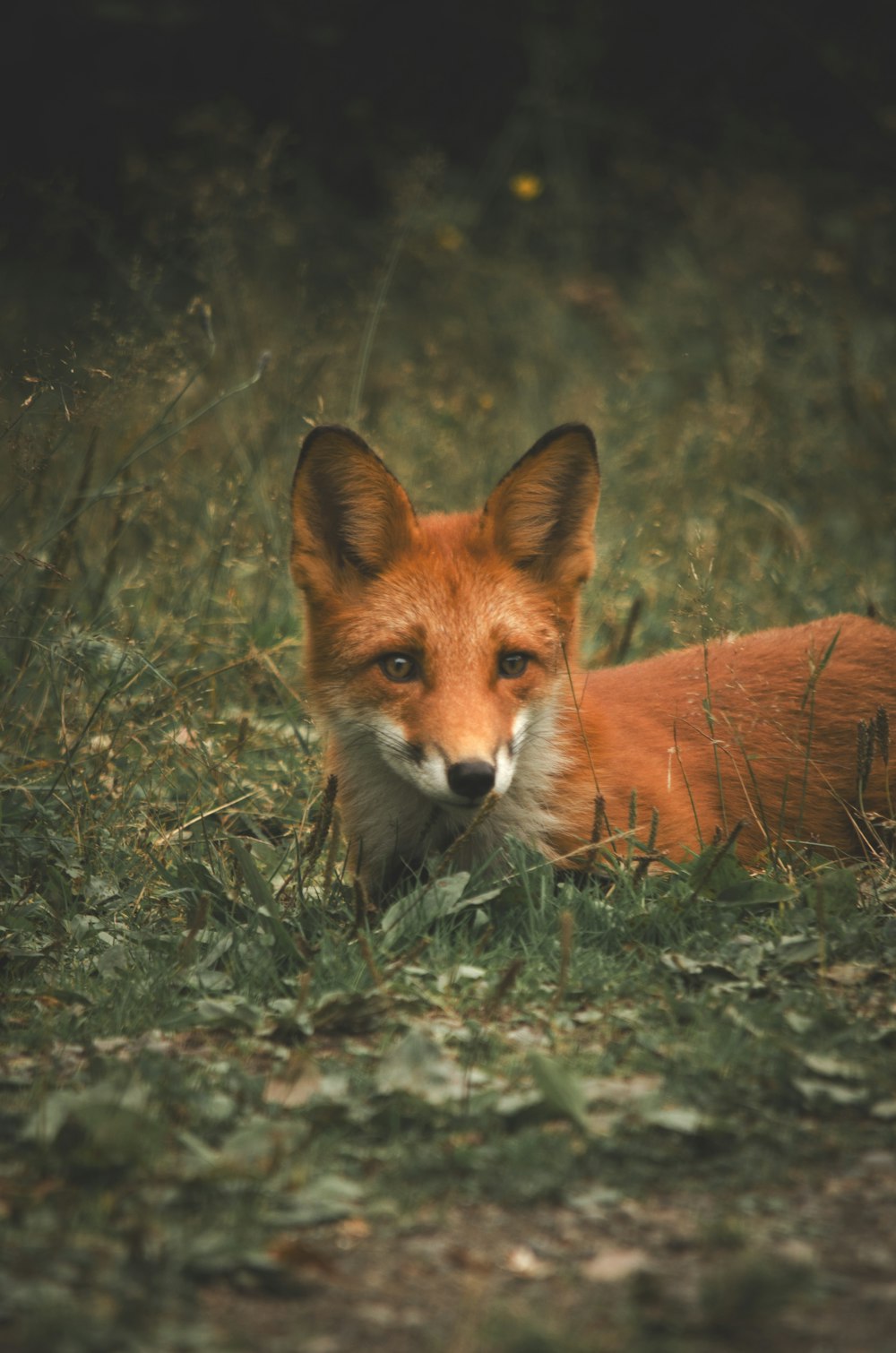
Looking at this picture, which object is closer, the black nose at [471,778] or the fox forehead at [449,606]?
the black nose at [471,778]

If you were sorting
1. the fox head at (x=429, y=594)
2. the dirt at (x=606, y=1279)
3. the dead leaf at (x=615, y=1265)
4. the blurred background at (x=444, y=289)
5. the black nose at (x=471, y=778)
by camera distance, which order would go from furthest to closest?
the blurred background at (x=444, y=289)
the fox head at (x=429, y=594)
the black nose at (x=471, y=778)
the dead leaf at (x=615, y=1265)
the dirt at (x=606, y=1279)


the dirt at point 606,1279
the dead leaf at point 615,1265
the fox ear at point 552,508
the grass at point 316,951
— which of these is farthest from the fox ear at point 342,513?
the dead leaf at point 615,1265

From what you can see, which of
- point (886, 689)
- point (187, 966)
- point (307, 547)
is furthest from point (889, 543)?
point (187, 966)

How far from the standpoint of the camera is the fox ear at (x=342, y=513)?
148 inches

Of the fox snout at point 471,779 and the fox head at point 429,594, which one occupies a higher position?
the fox head at point 429,594

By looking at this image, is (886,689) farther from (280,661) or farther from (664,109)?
(664,109)

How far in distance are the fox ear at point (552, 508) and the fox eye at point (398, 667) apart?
1.68 feet

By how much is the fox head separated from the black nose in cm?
20

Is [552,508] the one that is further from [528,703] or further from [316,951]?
[316,951]

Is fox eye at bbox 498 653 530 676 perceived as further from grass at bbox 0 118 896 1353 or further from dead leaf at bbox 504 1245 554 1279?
dead leaf at bbox 504 1245 554 1279

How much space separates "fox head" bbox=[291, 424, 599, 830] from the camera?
11.7 feet

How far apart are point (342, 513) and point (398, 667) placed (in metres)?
0.57

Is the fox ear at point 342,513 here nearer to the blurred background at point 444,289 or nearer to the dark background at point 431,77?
the blurred background at point 444,289

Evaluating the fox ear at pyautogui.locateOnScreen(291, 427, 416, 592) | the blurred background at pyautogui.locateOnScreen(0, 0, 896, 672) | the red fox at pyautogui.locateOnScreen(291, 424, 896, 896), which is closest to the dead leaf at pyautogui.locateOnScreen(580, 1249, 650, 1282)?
the red fox at pyautogui.locateOnScreen(291, 424, 896, 896)
